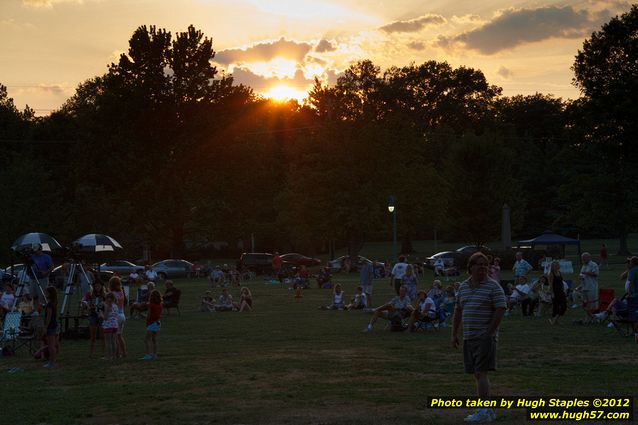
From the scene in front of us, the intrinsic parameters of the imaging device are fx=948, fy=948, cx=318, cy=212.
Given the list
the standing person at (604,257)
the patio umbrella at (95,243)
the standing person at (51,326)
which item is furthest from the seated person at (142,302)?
the standing person at (604,257)

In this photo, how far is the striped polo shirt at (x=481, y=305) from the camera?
35.6 ft

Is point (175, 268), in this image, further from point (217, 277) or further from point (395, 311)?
point (395, 311)

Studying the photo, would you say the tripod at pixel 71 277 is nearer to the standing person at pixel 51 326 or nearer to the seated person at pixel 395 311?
the standing person at pixel 51 326

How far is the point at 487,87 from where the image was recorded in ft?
352

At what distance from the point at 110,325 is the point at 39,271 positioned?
6.16m

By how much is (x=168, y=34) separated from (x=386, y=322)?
158 feet

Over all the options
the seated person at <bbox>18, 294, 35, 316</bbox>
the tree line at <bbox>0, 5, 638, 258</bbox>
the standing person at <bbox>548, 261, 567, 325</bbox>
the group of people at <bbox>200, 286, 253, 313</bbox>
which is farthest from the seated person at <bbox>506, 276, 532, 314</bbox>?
the tree line at <bbox>0, 5, 638, 258</bbox>

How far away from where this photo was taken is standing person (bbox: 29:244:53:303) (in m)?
24.3

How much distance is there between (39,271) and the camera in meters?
24.4

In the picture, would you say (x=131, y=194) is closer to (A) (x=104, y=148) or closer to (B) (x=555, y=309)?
(A) (x=104, y=148)

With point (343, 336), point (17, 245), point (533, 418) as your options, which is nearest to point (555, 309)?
point (343, 336)

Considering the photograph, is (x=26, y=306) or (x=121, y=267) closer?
(x=26, y=306)

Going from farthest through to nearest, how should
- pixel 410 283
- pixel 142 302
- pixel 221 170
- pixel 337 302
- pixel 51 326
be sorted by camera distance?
pixel 221 170 → pixel 337 302 → pixel 142 302 → pixel 410 283 → pixel 51 326

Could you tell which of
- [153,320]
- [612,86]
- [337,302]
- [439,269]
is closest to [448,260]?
[439,269]
